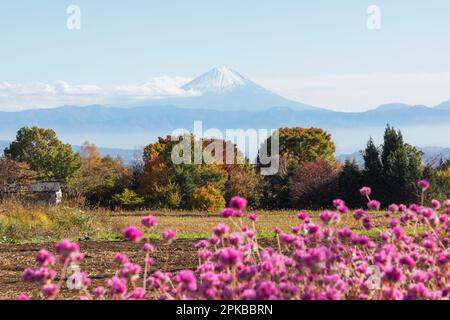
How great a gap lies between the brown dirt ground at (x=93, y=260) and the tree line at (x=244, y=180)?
17.1m

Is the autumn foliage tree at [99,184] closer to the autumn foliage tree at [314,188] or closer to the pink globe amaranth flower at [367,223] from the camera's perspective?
the autumn foliage tree at [314,188]

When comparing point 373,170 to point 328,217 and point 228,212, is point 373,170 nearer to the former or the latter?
point 328,217

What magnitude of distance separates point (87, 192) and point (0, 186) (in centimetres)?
510

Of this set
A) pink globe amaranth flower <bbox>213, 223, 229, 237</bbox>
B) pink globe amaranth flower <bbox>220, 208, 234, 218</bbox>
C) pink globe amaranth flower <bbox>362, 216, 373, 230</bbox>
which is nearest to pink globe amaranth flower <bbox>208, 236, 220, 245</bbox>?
pink globe amaranth flower <bbox>220, 208, 234, 218</bbox>

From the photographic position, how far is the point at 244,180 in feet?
128

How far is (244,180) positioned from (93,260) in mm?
27205

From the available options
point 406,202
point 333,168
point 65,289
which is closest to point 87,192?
point 333,168

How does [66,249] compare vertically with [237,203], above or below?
below

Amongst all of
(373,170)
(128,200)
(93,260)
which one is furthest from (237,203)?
(128,200)

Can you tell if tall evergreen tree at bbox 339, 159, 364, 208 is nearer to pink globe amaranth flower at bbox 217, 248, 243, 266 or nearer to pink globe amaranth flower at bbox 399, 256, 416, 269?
pink globe amaranth flower at bbox 399, 256, 416, 269

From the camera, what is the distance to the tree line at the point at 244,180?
34312 millimetres

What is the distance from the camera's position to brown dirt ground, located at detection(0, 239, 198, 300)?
9.20 metres

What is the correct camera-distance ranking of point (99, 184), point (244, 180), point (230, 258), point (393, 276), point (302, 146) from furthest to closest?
point (302, 146) < point (99, 184) < point (244, 180) < point (230, 258) < point (393, 276)
